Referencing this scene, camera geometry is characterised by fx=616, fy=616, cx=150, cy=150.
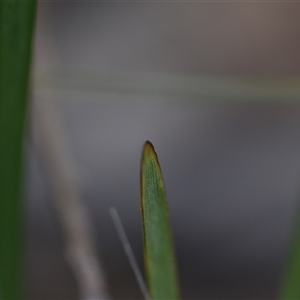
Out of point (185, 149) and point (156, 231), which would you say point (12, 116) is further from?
point (185, 149)

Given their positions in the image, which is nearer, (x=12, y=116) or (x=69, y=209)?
(x=12, y=116)

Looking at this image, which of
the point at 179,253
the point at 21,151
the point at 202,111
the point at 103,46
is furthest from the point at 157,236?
the point at 103,46

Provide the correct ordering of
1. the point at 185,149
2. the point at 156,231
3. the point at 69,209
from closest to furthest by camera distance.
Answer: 1. the point at 156,231
2. the point at 69,209
3. the point at 185,149

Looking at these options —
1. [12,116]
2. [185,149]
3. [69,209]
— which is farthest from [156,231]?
[185,149]

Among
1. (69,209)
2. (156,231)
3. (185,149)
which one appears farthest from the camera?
(185,149)

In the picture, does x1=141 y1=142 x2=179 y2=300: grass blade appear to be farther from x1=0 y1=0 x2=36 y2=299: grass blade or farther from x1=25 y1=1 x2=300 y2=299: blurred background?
x1=25 y1=1 x2=300 y2=299: blurred background

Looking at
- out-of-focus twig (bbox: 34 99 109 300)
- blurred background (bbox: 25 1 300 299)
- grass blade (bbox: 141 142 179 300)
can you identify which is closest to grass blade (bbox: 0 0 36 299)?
grass blade (bbox: 141 142 179 300)

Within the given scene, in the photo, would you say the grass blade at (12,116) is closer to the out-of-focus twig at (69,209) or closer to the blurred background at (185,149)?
the out-of-focus twig at (69,209)

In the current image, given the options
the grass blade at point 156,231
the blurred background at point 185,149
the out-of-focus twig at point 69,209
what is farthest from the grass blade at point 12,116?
the blurred background at point 185,149
